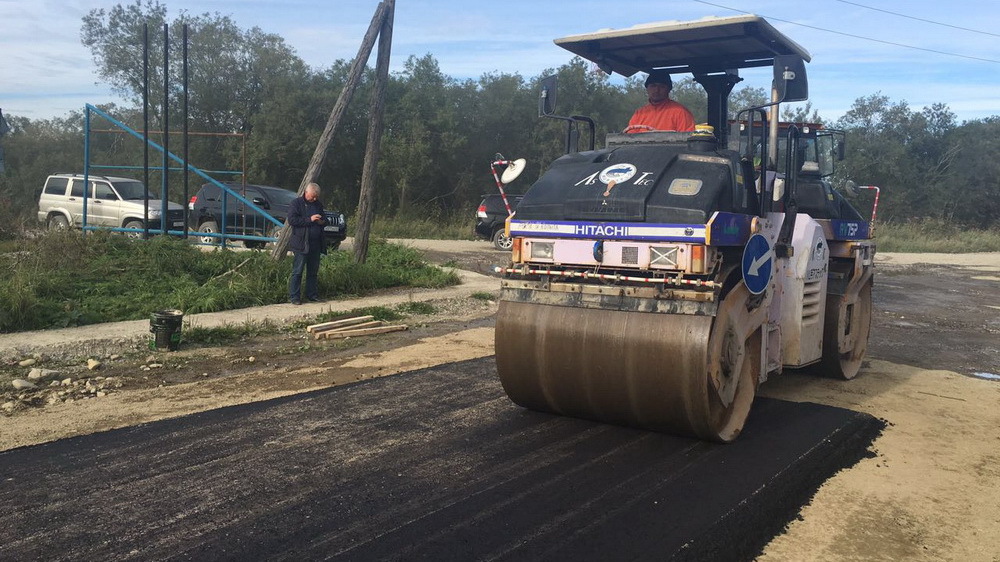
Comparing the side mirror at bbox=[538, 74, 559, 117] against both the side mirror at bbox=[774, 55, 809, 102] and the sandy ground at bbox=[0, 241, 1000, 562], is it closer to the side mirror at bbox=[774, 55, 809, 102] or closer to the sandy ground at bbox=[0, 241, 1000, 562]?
the side mirror at bbox=[774, 55, 809, 102]

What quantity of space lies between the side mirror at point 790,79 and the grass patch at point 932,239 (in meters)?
28.0

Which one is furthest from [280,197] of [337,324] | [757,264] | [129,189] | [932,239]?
[932,239]

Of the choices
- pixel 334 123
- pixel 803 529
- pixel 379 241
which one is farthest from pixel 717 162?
pixel 379 241

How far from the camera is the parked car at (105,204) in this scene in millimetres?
19016

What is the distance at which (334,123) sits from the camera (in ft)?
45.0

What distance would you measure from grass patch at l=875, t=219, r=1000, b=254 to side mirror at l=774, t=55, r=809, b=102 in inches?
1104

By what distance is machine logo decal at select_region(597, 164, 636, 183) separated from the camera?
5.82 m

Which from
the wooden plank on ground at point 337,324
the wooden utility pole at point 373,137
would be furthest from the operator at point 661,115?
the wooden utility pole at point 373,137

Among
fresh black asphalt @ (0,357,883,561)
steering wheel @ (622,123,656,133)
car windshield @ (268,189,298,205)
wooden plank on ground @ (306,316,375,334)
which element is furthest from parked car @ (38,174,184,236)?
steering wheel @ (622,123,656,133)

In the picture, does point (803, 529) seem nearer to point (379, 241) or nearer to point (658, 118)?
point (658, 118)

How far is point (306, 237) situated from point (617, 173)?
667cm

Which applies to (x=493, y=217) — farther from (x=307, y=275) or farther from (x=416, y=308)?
(x=307, y=275)

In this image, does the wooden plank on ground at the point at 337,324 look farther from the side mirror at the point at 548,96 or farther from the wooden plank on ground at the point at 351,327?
the side mirror at the point at 548,96

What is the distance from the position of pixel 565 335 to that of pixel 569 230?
29.3 inches
